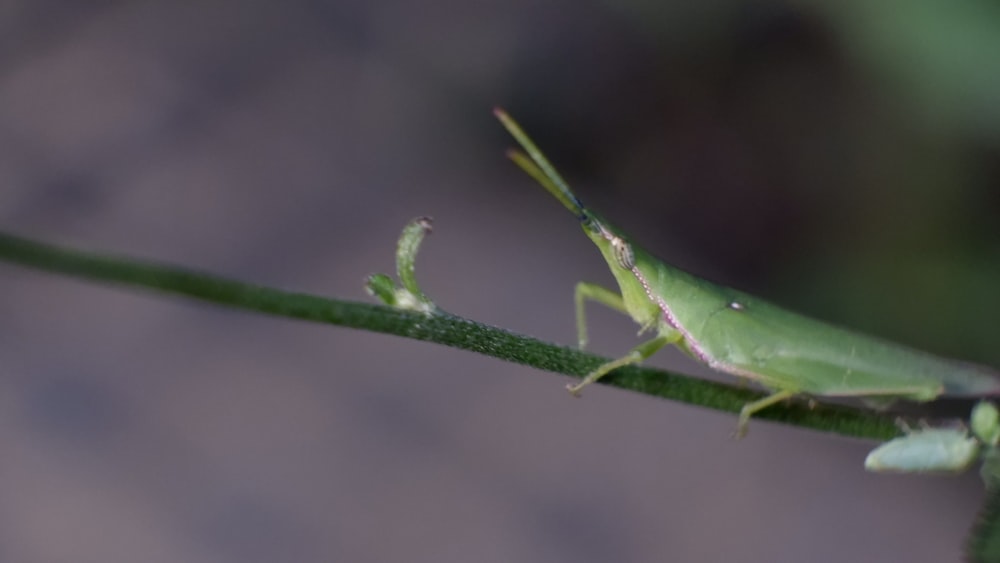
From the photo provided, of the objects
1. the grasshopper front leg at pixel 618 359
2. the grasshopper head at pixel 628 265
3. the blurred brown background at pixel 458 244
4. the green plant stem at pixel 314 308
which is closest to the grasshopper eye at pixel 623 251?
the grasshopper head at pixel 628 265

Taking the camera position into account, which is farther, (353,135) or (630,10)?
(353,135)

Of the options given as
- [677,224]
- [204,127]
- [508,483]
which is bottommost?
[508,483]

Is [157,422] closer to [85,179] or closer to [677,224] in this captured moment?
[85,179]

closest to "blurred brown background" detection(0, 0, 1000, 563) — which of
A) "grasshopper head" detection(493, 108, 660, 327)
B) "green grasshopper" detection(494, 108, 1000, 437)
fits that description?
"green grasshopper" detection(494, 108, 1000, 437)

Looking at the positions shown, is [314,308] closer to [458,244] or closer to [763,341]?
[763,341]

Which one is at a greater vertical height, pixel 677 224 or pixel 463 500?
pixel 677 224

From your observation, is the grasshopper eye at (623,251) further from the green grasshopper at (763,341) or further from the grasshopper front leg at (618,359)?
the grasshopper front leg at (618,359)

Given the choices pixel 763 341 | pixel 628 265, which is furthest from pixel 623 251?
pixel 763 341

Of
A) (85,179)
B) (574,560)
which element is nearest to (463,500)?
(574,560)
